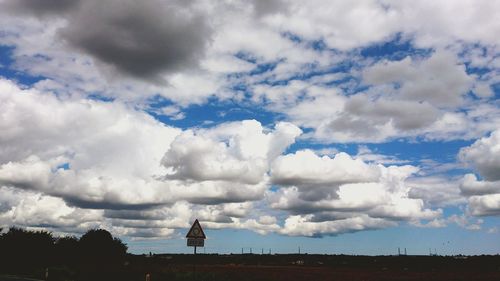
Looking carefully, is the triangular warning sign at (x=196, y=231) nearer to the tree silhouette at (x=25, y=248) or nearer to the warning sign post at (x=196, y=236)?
the warning sign post at (x=196, y=236)

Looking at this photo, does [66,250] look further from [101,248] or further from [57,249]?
[101,248]

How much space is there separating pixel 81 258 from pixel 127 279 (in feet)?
161

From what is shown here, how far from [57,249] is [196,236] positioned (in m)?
65.1

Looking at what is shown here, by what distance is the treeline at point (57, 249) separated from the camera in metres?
70.0

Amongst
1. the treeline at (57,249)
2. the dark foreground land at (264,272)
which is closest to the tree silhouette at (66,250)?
the treeline at (57,249)

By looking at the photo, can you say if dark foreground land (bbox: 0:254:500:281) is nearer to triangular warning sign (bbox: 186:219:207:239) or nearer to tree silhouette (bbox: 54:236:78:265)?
triangular warning sign (bbox: 186:219:207:239)

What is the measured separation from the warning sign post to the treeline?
5302 centimetres

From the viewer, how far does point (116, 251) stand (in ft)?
257

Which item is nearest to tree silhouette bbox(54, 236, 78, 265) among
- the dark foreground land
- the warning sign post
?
the dark foreground land

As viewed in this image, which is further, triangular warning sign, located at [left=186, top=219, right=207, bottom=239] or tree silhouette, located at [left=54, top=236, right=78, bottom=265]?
tree silhouette, located at [left=54, top=236, right=78, bottom=265]

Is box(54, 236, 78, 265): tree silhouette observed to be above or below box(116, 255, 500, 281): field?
above

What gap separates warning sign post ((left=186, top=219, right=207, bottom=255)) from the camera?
63.2 ft

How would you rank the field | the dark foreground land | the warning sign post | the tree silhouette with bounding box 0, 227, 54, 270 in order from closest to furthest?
the warning sign post
the dark foreground land
the field
the tree silhouette with bounding box 0, 227, 54, 270

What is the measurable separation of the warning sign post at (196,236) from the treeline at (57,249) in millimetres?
53018
